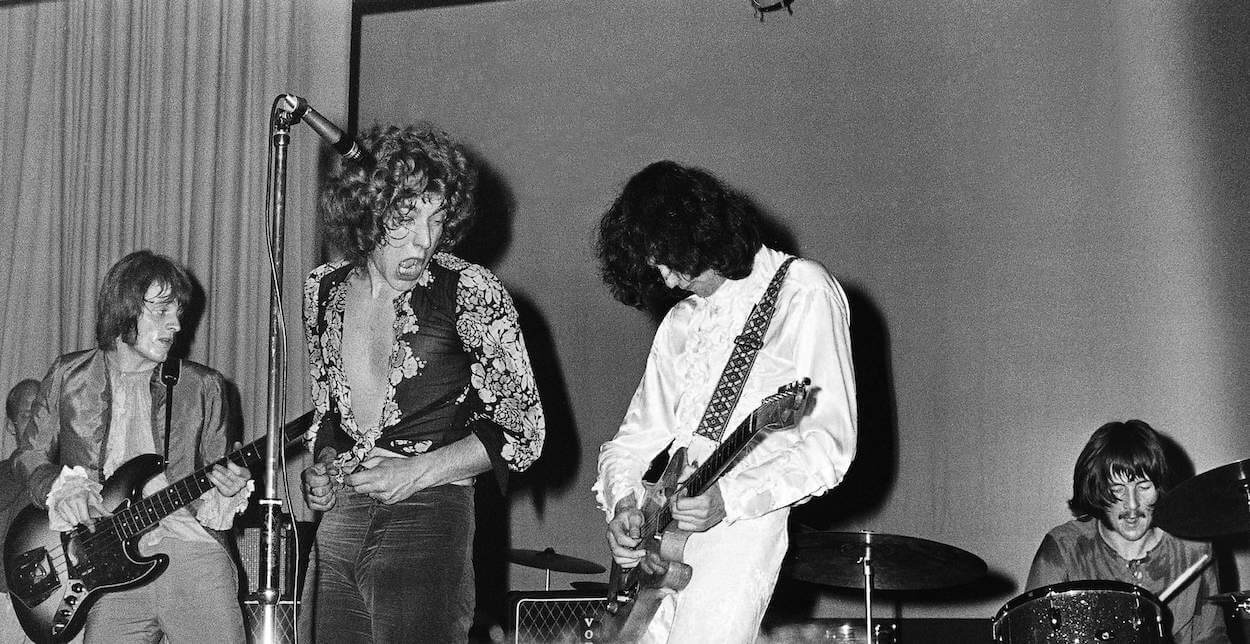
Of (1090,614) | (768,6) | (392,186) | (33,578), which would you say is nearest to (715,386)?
(392,186)

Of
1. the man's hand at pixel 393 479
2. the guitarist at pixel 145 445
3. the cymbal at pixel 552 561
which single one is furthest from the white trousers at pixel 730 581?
the cymbal at pixel 552 561

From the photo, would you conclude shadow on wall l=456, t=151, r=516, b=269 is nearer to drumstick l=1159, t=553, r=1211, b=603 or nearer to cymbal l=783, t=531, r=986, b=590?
cymbal l=783, t=531, r=986, b=590

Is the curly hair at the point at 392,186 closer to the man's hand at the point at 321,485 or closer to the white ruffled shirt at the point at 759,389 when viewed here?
the man's hand at the point at 321,485

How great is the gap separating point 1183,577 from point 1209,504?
1.73 ft

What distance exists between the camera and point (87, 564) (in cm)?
438

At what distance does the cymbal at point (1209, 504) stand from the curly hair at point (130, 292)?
369 centimetres

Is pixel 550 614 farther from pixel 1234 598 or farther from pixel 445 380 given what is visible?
pixel 445 380

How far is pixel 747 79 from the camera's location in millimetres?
5898

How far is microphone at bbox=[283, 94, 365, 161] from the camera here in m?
2.48

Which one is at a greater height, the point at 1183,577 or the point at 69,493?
the point at 69,493

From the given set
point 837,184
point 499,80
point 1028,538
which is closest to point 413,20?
point 499,80

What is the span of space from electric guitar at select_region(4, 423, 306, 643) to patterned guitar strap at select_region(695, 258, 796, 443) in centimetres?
225

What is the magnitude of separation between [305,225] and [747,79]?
2.15 meters

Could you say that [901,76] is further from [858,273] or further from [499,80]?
[499,80]
